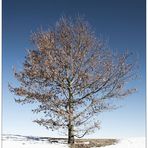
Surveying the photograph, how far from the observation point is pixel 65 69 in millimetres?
18516

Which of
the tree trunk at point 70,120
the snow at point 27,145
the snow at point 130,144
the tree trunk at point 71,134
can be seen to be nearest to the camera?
the snow at point 27,145

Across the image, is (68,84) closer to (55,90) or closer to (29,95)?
(55,90)

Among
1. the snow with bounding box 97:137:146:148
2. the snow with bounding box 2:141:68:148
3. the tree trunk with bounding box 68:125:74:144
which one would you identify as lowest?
the snow with bounding box 97:137:146:148

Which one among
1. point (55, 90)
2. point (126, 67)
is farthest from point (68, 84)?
point (126, 67)

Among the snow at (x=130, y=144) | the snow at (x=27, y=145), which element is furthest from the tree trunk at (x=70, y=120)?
the snow at (x=130, y=144)

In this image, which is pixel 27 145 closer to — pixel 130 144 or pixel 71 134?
pixel 71 134

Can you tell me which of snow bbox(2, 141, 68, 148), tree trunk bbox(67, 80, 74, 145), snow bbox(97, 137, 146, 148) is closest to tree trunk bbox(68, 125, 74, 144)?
tree trunk bbox(67, 80, 74, 145)

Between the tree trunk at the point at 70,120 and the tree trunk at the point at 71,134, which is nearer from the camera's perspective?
the tree trunk at the point at 70,120

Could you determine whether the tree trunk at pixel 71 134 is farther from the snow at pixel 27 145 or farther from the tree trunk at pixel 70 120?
the snow at pixel 27 145

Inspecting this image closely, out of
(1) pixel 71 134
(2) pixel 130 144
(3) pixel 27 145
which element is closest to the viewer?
(3) pixel 27 145

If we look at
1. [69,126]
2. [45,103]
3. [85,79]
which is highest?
[85,79]

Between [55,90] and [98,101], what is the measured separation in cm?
251

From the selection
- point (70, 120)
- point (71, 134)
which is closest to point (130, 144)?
point (71, 134)

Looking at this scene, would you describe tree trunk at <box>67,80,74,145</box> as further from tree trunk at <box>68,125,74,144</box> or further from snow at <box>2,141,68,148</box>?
snow at <box>2,141,68,148</box>
